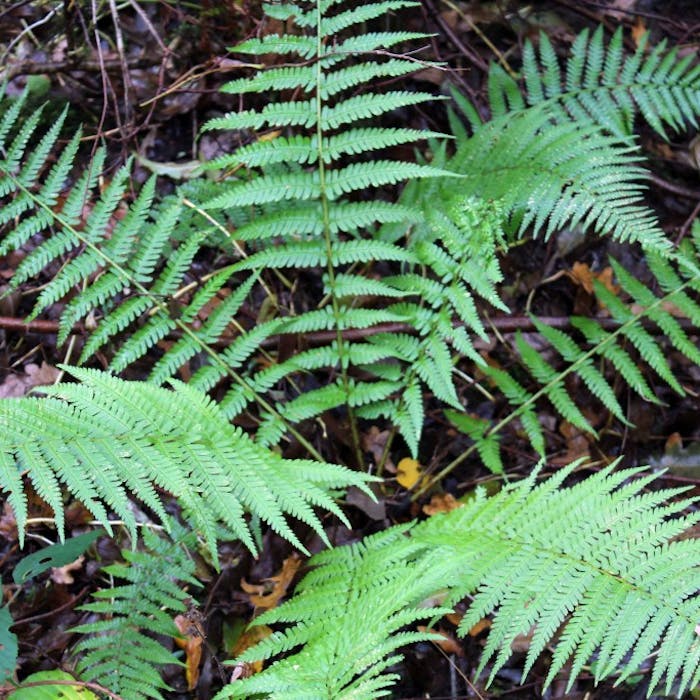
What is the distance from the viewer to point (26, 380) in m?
3.15

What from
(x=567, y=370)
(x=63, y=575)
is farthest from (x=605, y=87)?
(x=63, y=575)

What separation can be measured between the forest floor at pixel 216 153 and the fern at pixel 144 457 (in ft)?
3.06

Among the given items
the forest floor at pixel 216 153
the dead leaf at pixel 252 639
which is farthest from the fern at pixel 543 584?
the forest floor at pixel 216 153

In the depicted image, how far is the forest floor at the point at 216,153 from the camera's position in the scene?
2922 millimetres

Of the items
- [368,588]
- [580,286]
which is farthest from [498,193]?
[368,588]

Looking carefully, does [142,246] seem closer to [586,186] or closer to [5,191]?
[5,191]

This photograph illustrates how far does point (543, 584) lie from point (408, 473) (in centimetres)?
106

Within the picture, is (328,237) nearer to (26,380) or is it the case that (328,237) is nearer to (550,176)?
(550,176)

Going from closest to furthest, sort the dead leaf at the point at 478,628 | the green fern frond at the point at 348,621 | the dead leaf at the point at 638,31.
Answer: the green fern frond at the point at 348,621
the dead leaf at the point at 478,628
the dead leaf at the point at 638,31

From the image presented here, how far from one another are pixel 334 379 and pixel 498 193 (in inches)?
42.9

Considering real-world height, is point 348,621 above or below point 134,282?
below

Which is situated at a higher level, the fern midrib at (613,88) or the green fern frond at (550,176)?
the fern midrib at (613,88)

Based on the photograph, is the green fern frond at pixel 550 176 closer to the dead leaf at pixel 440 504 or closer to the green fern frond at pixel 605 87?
the green fern frond at pixel 605 87

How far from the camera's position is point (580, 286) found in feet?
12.0
